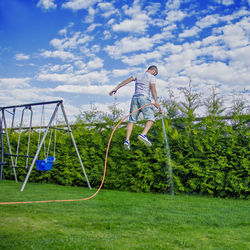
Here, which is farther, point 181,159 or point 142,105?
point 181,159

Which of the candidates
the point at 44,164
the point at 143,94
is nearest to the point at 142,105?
the point at 143,94

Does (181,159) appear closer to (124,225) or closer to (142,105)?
(142,105)

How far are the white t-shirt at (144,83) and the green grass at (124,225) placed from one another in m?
1.86

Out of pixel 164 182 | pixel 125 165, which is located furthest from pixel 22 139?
pixel 164 182

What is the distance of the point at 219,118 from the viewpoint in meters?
6.15

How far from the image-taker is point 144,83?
434 centimetres

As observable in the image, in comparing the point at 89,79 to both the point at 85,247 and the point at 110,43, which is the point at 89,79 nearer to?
the point at 110,43

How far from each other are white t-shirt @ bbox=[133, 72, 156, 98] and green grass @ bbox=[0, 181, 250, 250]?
186 centimetres

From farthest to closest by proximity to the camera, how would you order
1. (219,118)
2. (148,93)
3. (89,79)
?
(89,79), (219,118), (148,93)

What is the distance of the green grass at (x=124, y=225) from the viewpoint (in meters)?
2.56

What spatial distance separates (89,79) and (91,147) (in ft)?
5.98

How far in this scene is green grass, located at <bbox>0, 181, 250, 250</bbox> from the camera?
2557 millimetres

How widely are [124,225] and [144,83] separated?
2216mm

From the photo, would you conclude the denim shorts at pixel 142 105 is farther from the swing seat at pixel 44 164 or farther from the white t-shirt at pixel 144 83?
the swing seat at pixel 44 164
